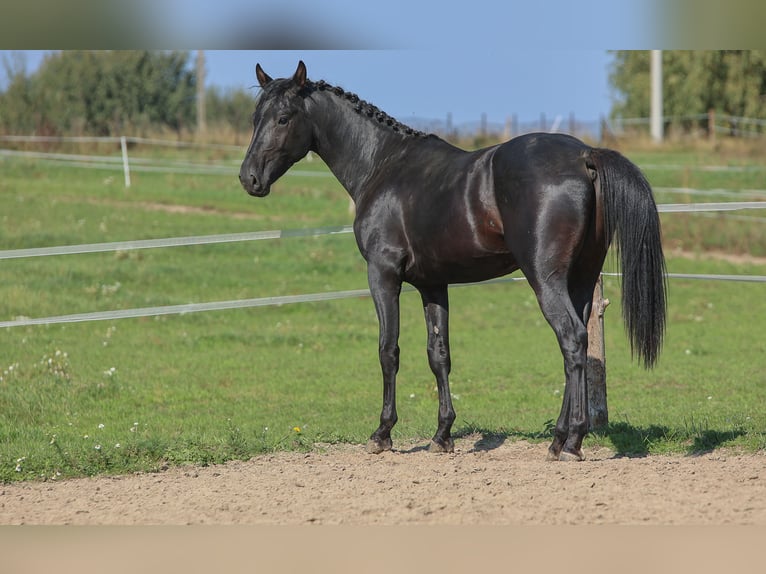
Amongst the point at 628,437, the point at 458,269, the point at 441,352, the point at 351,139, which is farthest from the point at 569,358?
the point at 351,139

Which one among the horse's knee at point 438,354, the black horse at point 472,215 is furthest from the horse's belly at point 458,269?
the horse's knee at point 438,354

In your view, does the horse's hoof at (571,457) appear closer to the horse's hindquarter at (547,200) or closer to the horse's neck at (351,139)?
the horse's hindquarter at (547,200)

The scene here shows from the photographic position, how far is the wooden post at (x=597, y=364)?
6973 mm

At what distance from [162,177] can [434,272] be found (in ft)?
59.5

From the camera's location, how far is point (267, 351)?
11.9m

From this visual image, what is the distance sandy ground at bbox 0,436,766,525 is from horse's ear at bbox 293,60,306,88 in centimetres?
244

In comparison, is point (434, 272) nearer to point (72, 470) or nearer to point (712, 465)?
point (712, 465)

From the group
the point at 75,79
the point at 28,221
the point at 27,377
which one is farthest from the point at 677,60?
the point at 27,377

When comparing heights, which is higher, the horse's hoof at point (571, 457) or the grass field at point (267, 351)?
the horse's hoof at point (571, 457)

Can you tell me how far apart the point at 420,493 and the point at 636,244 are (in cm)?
183

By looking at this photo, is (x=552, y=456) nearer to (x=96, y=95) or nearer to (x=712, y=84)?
(x=96, y=95)

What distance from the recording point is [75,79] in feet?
106

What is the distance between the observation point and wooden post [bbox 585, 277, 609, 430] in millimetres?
6973

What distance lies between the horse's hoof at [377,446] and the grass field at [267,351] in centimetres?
54
